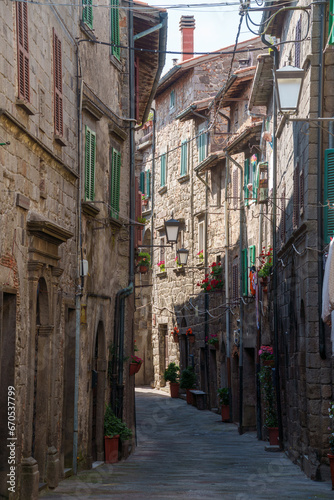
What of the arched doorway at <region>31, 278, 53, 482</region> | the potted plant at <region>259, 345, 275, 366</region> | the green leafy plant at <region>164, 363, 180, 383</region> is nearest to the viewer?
the arched doorway at <region>31, 278, 53, 482</region>

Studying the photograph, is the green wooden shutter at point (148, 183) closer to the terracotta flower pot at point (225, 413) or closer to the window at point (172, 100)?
the window at point (172, 100)

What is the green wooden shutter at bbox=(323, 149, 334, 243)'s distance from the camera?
12.9 m

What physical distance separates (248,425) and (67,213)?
10.9 meters

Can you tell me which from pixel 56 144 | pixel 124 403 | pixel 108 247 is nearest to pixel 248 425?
pixel 124 403

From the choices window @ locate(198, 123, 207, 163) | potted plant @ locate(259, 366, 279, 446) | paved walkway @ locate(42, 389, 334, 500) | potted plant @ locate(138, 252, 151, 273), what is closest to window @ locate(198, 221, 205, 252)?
window @ locate(198, 123, 207, 163)

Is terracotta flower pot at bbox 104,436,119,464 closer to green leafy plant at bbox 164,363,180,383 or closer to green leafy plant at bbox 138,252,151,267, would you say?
green leafy plant at bbox 138,252,151,267

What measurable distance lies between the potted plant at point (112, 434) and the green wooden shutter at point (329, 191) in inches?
215

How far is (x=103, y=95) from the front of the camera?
15875 millimetres

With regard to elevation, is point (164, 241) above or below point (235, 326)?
above

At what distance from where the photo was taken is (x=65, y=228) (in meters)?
12.5

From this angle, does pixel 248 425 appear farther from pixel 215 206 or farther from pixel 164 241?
pixel 164 241

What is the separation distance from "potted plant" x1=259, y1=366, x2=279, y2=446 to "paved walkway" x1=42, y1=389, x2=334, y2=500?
397 millimetres

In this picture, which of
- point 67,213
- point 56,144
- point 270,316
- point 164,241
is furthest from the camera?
point 164,241

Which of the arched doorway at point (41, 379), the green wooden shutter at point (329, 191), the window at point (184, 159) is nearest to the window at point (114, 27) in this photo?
the green wooden shutter at point (329, 191)
